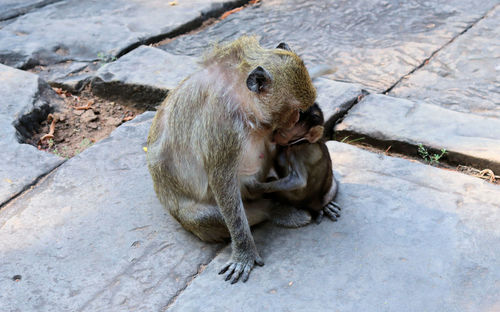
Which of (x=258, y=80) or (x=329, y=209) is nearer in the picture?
(x=258, y=80)

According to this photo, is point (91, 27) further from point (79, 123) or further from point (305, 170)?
point (305, 170)

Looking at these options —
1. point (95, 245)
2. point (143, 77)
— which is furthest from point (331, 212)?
point (143, 77)

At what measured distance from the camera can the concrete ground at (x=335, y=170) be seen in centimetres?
329

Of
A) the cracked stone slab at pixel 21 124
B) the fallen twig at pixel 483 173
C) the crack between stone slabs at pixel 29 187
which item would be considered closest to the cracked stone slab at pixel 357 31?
the fallen twig at pixel 483 173

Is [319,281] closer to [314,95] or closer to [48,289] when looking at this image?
[314,95]

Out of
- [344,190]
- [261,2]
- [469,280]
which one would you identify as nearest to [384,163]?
[344,190]

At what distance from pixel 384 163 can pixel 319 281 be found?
57.3 inches

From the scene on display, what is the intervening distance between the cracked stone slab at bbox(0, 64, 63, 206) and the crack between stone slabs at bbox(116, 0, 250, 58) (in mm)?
1227

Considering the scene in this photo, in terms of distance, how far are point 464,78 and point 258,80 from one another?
345 cm

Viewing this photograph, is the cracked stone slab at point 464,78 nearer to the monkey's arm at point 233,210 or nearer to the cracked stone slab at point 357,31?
the cracked stone slab at point 357,31

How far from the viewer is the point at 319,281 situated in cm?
330

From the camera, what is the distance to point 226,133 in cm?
324

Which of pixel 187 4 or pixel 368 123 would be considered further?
pixel 187 4

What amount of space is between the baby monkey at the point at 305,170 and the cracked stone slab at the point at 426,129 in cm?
109
